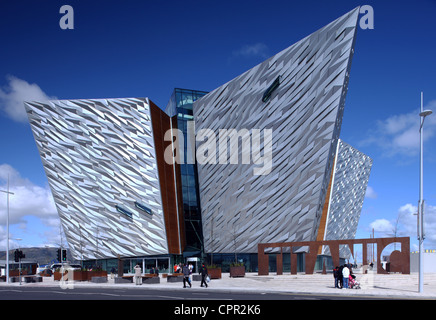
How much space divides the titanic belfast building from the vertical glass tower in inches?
4.9

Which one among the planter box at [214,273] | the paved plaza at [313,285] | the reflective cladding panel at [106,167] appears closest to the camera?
the paved plaza at [313,285]

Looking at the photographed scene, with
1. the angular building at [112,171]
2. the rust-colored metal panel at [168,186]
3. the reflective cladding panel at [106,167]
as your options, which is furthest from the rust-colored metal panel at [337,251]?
the reflective cladding panel at [106,167]

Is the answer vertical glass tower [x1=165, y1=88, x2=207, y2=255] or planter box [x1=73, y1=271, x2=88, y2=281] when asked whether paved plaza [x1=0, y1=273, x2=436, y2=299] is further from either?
vertical glass tower [x1=165, y1=88, x2=207, y2=255]

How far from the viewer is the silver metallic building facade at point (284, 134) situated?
36125 millimetres

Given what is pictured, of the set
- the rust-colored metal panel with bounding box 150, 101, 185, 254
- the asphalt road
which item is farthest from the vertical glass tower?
the asphalt road

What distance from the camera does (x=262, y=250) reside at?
1526 inches

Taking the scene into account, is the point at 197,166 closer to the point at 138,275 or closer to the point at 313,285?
the point at 138,275

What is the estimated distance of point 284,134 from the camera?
40.3 meters

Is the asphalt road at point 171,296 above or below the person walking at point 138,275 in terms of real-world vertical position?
above
